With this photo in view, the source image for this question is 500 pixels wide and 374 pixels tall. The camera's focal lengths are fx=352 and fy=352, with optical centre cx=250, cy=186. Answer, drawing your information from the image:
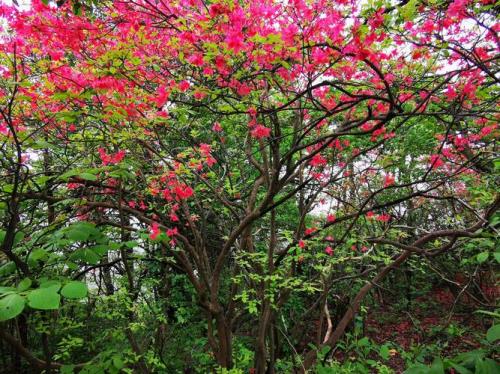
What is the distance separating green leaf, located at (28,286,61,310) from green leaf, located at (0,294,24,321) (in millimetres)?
37

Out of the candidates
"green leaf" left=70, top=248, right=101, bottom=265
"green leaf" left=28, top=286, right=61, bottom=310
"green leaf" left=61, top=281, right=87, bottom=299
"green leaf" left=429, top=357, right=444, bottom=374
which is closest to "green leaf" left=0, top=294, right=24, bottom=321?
"green leaf" left=28, top=286, right=61, bottom=310

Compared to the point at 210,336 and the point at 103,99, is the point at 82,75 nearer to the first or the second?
the point at 103,99

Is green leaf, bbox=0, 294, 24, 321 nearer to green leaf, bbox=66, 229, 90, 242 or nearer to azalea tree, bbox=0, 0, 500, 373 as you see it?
azalea tree, bbox=0, 0, 500, 373

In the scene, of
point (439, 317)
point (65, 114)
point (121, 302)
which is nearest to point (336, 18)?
point (65, 114)

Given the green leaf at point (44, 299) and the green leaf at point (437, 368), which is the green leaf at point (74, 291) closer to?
the green leaf at point (44, 299)

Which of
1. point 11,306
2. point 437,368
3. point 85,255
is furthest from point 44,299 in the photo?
point 437,368

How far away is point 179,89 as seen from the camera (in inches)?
142

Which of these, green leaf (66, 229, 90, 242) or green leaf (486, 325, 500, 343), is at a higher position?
green leaf (66, 229, 90, 242)

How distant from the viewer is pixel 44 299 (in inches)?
59.2

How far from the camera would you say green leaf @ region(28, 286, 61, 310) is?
1.47 meters

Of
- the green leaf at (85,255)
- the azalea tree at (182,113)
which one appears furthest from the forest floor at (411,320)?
the green leaf at (85,255)

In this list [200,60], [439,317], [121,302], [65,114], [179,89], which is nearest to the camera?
[65,114]

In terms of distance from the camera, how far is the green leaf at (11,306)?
1.43 metres

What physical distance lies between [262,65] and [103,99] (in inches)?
69.1
